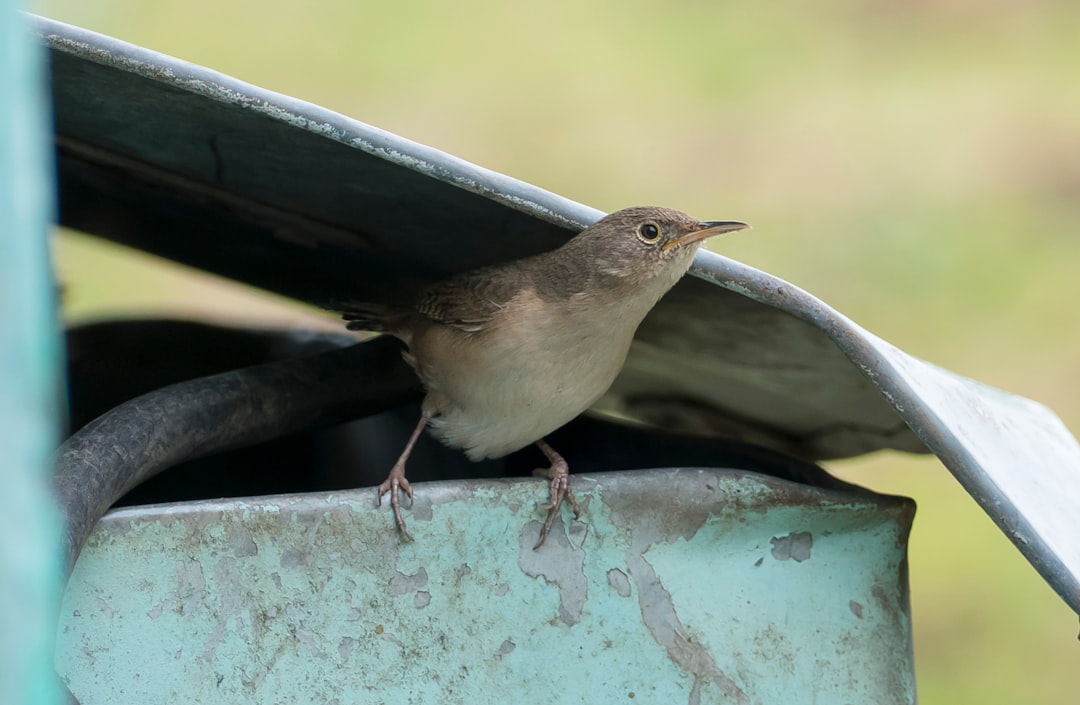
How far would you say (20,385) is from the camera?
0.79m

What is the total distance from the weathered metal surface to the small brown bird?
0.38m

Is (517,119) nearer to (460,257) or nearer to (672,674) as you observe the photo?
(460,257)

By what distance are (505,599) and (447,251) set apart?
104 cm

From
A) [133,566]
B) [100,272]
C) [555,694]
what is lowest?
[100,272]

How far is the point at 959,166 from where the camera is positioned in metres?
9.16

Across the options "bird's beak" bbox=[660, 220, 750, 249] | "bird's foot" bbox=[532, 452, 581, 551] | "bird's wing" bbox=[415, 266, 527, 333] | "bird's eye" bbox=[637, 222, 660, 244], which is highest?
"bird's beak" bbox=[660, 220, 750, 249]

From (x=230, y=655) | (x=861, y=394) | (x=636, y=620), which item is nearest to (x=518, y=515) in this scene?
(x=636, y=620)

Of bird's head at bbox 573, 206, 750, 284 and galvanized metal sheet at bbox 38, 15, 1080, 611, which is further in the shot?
bird's head at bbox 573, 206, 750, 284

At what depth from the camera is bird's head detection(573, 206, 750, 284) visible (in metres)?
2.77

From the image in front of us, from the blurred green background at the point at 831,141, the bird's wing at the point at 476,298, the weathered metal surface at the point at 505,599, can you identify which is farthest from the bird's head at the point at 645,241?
the blurred green background at the point at 831,141

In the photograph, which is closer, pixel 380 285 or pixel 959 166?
pixel 380 285

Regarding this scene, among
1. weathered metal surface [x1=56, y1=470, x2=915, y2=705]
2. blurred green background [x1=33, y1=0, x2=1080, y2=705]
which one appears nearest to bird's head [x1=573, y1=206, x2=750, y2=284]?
weathered metal surface [x1=56, y1=470, x2=915, y2=705]

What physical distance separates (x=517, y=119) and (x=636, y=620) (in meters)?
7.63

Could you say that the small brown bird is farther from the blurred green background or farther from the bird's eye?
the blurred green background
